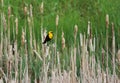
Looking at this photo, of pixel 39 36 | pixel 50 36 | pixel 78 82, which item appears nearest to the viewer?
pixel 78 82

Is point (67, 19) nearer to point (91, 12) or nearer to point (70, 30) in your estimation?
point (70, 30)

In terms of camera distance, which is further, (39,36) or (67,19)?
(67,19)

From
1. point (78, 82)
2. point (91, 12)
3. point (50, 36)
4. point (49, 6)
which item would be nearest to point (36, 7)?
→ point (49, 6)

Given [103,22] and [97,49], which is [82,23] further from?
[97,49]

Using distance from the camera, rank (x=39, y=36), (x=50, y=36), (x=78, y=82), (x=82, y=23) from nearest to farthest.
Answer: (x=78, y=82) → (x=50, y=36) → (x=39, y=36) → (x=82, y=23)

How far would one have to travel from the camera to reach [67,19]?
18.3ft

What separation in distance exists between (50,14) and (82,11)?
0.46 metres

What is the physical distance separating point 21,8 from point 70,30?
4.26ft

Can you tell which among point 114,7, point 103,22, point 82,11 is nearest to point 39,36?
point 103,22

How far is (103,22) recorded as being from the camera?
529 cm

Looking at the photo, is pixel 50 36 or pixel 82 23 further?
pixel 82 23

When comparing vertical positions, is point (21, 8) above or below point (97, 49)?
above

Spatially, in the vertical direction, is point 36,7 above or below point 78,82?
above

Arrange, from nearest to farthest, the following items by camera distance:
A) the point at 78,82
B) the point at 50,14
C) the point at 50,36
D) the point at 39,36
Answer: the point at 78,82
the point at 50,36
the point at 39,36
the point at 50,14
